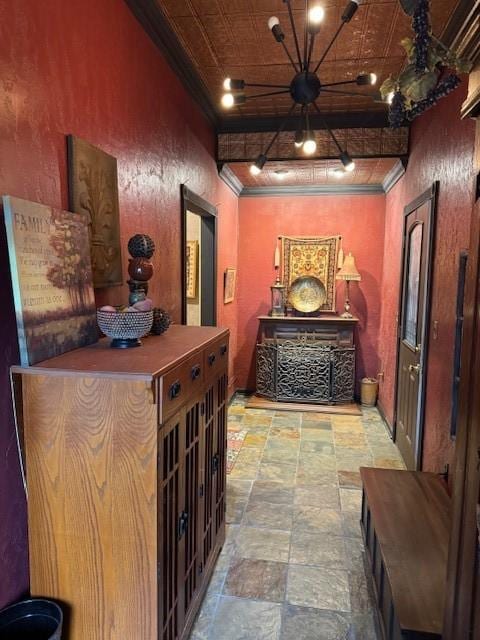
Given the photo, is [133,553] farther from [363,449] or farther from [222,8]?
[363,449]

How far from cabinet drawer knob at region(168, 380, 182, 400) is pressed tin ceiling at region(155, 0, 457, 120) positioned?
2037 millimetres

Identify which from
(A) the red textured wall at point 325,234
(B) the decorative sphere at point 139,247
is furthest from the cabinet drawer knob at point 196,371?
(A) the red textured wall at point 325,234

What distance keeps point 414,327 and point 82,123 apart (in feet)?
9.27

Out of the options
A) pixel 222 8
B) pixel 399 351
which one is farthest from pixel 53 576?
pixel 399 351

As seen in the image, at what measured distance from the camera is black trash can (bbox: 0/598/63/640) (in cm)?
128

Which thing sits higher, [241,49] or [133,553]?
[241,49]

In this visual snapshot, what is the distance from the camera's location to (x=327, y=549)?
2410 millimetres

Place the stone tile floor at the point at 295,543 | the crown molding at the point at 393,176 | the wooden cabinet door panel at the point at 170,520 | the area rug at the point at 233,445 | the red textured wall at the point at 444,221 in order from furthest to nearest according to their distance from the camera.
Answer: the crown molding at the point at 393,176 → the area rug at the point at 233,445 → the red textured wall at the point at 444,221 → the stone tile floor at the point at 295,543 → the wooden cabinet door panel at the point at 170,520

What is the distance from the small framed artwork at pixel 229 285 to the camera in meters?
4.73

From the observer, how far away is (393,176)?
439cm

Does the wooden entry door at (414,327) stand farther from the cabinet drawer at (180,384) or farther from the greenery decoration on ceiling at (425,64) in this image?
the greenery decoration on ceiling at (425,64)

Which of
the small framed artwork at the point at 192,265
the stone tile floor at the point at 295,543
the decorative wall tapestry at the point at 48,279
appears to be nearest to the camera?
the decorative wall tapestry at the point at 48,279

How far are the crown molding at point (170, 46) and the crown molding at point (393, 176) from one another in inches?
73.1

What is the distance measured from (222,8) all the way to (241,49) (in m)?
0.42
